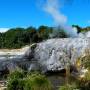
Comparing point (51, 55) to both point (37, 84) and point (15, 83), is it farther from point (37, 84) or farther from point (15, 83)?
point (37, 84)

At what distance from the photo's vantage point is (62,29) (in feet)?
187

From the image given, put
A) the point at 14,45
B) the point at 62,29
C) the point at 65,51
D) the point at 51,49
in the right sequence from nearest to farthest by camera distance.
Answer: the point at 65,51 < the point at 51,49 < the point at 62,29 < the point at 14,45

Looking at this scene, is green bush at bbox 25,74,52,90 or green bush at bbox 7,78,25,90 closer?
green bush at bbox 25,74,52,90

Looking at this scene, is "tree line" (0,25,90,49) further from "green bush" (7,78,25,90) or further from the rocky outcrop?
"green bush" (7,78,25,90)

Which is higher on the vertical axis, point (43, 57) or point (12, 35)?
point (12, 35)

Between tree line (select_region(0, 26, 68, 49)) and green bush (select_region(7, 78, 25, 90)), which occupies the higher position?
tree line (select_region(0, 26, 68, 49))

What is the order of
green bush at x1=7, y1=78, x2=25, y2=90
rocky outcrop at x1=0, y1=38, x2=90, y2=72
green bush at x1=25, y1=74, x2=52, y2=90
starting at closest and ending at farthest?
green bush at x1=25, y1=74, x2=52, y2=90 → green bush at x1=7, y1=78, x2=25, y2=90 → rocky outcrop at x1=0, y1=38, x2=90, y2=72

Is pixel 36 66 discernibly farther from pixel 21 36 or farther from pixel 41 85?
pixel 21 36

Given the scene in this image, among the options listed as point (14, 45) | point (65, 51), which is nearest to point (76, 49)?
point (65, 51)

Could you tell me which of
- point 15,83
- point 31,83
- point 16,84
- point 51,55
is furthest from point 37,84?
point 51,55

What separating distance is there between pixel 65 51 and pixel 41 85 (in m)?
13.8

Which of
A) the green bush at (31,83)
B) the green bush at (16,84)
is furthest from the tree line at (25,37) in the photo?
the green bush at (31,83)

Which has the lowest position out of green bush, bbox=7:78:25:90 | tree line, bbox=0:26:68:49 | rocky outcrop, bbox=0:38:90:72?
green bush, bbox=7:78:25:90

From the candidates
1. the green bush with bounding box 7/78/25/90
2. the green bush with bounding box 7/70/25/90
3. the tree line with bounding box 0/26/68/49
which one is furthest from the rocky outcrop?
the tree line with bounding box 0/26/68/49
